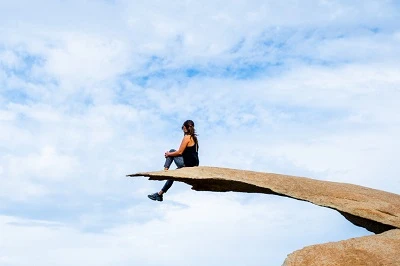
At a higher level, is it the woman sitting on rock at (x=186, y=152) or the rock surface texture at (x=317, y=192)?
the woman sitting on rock at (x=186, y=152)

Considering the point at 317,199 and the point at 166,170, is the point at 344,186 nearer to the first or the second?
the point at 317,199

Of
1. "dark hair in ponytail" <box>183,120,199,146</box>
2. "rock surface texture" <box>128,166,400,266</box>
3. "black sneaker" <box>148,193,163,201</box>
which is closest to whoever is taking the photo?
"rock surface texture" <box>128,166,400,266</box>

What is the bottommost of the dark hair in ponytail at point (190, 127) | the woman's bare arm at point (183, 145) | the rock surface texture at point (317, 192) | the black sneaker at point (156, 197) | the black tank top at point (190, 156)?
the rock surface texture at point (317, 192)

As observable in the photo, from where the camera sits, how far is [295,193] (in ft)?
48.7

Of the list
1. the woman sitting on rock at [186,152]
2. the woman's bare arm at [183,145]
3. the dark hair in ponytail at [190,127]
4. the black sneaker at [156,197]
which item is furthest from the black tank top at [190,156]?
the black sneaker at [156,197]

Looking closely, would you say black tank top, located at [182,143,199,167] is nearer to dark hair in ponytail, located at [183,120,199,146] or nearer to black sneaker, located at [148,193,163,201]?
dark hair in ponytail, located at [183,120,199,146]

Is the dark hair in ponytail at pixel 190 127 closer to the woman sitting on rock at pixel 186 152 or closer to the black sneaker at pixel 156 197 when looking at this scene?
the woman sitting on rock at pixel 186 152

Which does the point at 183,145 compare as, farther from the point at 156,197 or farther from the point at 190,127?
the point at 156,197

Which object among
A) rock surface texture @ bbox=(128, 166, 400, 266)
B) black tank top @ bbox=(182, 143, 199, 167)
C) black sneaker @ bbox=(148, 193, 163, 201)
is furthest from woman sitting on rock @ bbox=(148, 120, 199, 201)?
rock surface texture @ bbox=(128, 166, 400, 266)

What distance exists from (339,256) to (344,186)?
3186 mm

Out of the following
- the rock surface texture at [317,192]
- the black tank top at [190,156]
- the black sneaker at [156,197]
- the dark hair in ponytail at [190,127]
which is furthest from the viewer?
the black sneaker at [156,197]

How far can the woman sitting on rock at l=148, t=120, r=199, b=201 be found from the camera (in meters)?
16.3

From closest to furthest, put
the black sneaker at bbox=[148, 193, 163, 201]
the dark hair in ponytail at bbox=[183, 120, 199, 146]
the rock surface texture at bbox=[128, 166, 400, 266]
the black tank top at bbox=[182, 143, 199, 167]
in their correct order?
the rock surface texture at bbox=[128, 166, 400, 266] < the dark hair in ponytail at bbox=[183, 120, 199, 146] < the black tank top at bbox=[182, 143, 199, 167] < the black sneaker at bbox=[148, 193, 163, 201]

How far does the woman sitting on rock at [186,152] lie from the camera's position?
16297 mm
